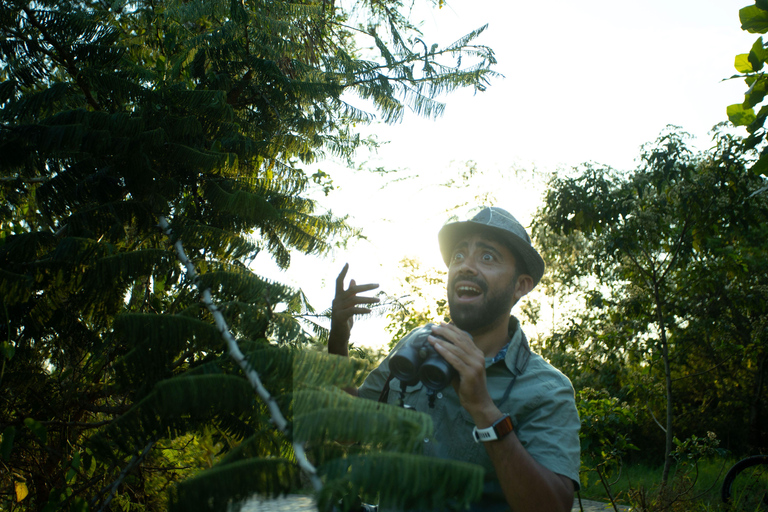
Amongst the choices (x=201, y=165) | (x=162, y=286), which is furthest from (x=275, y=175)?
(x=162, y=286)

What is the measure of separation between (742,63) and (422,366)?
1.93 m

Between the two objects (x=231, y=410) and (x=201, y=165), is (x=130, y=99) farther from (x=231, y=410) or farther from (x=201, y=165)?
(x=231, y=410)

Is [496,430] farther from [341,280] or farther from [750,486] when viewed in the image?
[750,486]

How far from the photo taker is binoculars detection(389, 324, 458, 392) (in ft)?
5.53

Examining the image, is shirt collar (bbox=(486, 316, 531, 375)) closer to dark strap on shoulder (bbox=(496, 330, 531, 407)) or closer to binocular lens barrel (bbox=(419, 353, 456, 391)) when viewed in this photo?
dark strap on shoulder (bbox=(496, 330, 531, 407))

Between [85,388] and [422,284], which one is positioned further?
[422,284]

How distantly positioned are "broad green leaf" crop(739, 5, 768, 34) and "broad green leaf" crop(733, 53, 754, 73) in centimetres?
14

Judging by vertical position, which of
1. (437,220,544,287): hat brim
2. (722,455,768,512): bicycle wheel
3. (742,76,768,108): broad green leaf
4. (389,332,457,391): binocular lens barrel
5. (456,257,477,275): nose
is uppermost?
(742,76,768,108): broad green leaf

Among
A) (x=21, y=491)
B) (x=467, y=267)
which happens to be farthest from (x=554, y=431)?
(x=21, y=491)

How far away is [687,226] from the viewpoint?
17.6 ft

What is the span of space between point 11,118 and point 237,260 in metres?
0.89

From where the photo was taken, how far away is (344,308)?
1.90m

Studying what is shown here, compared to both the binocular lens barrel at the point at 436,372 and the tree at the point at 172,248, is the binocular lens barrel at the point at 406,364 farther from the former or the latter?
the tree at the point at 172,248

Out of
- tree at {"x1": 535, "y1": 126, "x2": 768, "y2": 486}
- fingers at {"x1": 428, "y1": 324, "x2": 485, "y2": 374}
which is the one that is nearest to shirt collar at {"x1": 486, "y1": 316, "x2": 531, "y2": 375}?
fingers at {"x1": 428, "y1": 324, "x2": 485, "y2": 374}
